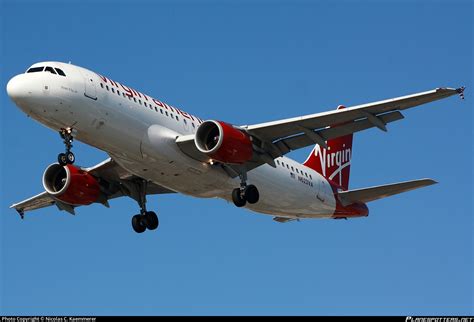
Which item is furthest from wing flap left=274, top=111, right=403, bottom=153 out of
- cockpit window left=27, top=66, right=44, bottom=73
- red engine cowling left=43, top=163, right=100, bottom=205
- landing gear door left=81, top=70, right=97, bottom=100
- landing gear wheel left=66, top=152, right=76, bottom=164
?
cockpit window left=27, top=66, right=44, bottom=73

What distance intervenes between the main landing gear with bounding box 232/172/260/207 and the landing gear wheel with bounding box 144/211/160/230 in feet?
16.3

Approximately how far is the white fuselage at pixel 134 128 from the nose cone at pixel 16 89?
142mm

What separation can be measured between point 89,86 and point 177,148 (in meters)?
4.72

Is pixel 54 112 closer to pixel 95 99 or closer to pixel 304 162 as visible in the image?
pixel 95 99

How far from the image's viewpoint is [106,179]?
4853 centimetres

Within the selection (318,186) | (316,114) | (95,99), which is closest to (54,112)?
(95,99)

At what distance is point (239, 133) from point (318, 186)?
8273 millimetres

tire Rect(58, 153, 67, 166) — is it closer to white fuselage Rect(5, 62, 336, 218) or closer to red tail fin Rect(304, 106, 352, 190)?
white fuselage Rect(5, 62, 336, 218)

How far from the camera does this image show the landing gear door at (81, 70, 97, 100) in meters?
40.4

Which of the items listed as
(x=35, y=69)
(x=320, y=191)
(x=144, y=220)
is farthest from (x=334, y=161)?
(x=35, y=69)

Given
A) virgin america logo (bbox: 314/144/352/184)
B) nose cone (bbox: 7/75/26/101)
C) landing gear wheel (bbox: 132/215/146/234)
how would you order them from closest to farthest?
1. nose cone (bbox: 7/75/26/101)
2. landing gear wheel (bbox: 132/215/146/234)
3. virgin america logo (bbox: 314/144/352/184)

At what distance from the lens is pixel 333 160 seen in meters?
54.7

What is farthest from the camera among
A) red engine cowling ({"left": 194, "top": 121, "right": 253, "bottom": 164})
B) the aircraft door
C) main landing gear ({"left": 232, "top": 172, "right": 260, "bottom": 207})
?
the aircraft door

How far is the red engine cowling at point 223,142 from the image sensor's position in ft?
139
